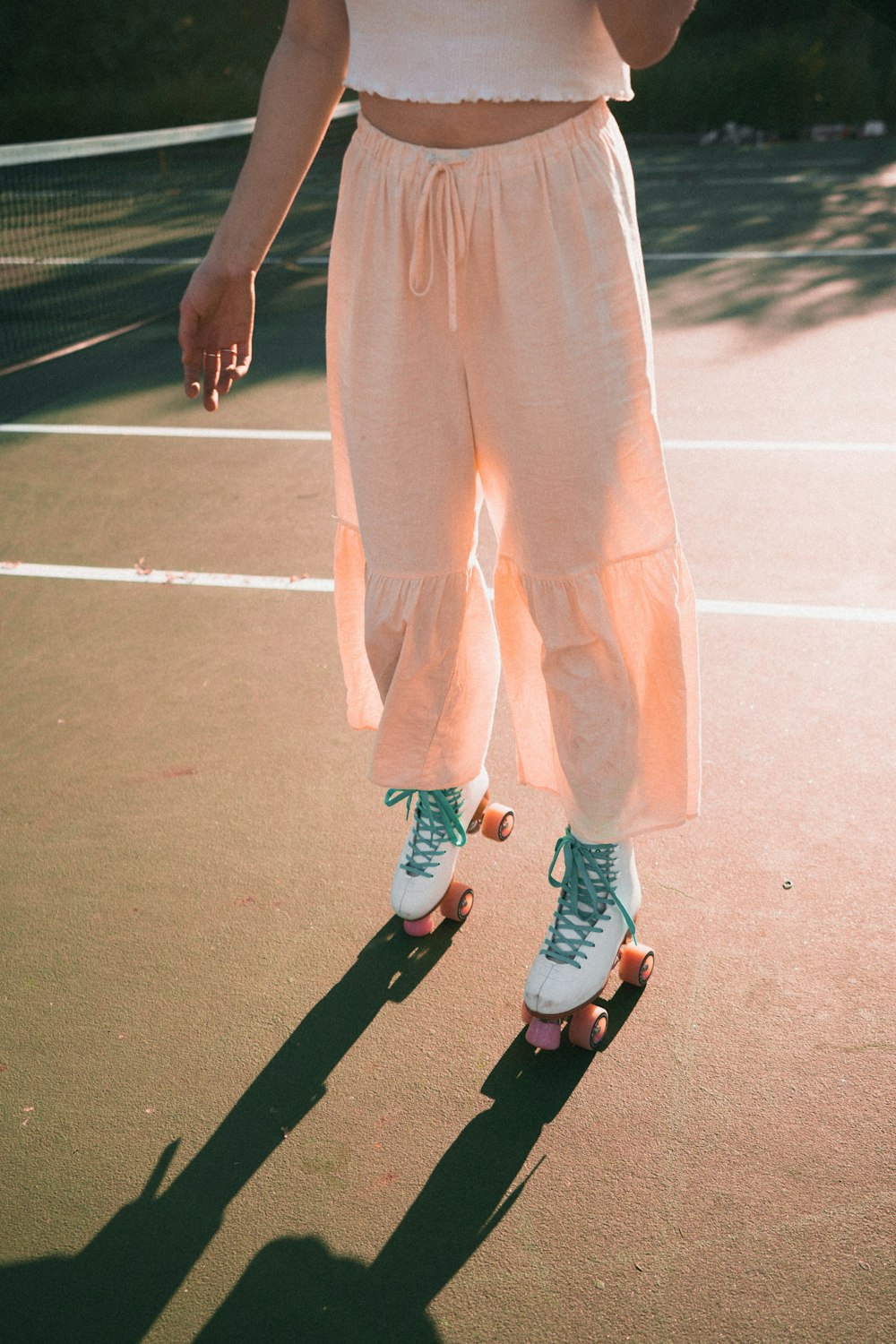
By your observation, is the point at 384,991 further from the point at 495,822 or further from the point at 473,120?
the point at 473,120

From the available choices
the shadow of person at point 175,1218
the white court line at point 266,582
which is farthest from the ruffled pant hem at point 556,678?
the white court line at point 266,582

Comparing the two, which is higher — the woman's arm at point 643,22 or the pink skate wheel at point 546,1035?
the woman's arm at point 643,22

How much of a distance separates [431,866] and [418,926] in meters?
0.14

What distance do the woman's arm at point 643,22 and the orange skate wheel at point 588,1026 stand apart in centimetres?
158

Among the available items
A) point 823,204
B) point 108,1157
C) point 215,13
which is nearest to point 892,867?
point 108,1157

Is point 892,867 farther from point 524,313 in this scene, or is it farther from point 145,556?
point 145,556

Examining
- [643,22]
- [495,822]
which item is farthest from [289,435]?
→ [643,22]

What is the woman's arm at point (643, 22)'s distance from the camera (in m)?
1.66

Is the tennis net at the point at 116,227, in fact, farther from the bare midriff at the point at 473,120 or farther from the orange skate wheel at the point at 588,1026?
the orange skate wheel at the point at 588,1026

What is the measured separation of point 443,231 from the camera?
1891 millimetres

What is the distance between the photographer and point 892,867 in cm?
260

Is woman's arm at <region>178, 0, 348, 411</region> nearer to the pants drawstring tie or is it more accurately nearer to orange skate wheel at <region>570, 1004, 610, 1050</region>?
the pants drawstring tie

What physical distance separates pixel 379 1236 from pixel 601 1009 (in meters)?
0.58

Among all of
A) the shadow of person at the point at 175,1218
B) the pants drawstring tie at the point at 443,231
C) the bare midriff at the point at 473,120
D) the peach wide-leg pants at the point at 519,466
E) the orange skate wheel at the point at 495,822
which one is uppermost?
the bare midriff at the point at 473,120
